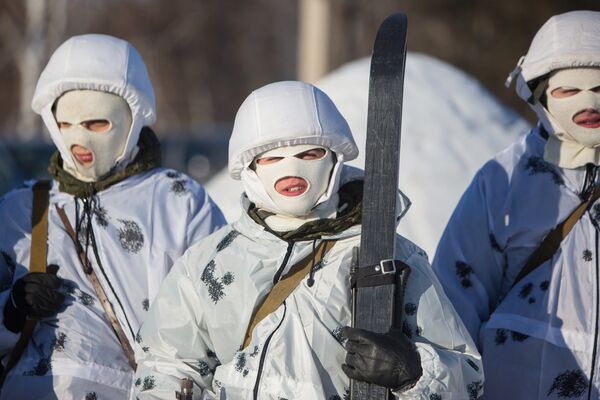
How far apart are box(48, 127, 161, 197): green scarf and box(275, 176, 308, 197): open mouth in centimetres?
95

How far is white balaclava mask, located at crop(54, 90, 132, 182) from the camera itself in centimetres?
421

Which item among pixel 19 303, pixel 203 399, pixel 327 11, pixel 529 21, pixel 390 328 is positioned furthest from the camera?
pixel 529 21

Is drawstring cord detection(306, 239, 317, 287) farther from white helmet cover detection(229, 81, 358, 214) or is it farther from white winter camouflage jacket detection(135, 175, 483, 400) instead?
white helmet cover detection(229, 81, 358, 214)

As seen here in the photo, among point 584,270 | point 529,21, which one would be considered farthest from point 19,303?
point 529,21

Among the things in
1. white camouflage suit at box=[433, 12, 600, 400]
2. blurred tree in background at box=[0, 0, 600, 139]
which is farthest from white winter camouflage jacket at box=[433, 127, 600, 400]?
blurred tree in background at box=[0, 0, 600, 139]

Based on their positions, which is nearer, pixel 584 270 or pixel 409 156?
pixel 584 270

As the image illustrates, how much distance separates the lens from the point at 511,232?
4184mm

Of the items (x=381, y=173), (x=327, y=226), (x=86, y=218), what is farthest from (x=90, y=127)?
(x=381, y=173)

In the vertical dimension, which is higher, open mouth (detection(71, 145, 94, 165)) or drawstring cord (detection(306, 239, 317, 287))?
open mouth (detection(71, 145, 94, 165))

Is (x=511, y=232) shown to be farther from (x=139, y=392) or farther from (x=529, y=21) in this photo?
(x=529, y=21)

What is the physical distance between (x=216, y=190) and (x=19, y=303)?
3.46 m

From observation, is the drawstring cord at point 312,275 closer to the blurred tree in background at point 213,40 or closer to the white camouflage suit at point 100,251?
the white camouflage suit at point 100,251

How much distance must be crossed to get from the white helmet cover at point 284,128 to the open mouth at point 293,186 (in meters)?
0.06

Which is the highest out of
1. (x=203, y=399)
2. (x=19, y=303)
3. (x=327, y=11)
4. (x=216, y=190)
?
(x=327, y=11)
